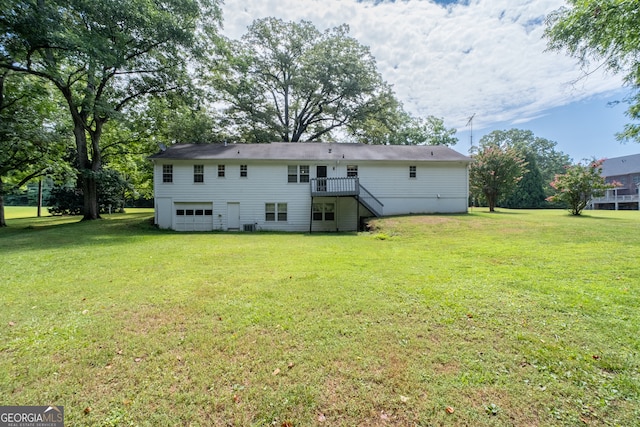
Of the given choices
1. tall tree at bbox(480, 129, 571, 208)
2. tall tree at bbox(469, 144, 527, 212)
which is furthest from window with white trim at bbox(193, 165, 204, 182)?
tall tree at bbox(480, 129, 571, 208)

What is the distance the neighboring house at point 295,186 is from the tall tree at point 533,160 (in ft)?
115

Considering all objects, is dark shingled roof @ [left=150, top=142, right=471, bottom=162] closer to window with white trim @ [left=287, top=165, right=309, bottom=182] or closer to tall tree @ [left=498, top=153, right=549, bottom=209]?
window with white trim @ [left=287, top=165, right=309, bottom=182]

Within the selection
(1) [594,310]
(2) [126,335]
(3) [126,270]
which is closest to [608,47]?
Answer: (1) [594,310]

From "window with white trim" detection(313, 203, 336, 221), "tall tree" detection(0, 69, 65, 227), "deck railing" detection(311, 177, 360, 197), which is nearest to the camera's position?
"tall tree" detection(0, 69, 65, 227)

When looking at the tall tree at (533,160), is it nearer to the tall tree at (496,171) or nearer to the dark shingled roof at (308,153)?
the tall tree at (496,171)

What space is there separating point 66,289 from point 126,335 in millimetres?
2890

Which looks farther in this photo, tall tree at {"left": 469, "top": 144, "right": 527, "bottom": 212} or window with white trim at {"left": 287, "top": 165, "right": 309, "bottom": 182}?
tall tree at {"left": 469, "top": 144, "right": 527, "bottom": 212}

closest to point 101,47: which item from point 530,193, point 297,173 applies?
point 297,173

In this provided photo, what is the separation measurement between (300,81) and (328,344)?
28396mm

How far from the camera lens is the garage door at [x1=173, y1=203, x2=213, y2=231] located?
1727 centimetres

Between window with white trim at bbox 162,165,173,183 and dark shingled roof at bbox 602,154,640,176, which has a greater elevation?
dark shingled roof at bbox 602,154,640,176

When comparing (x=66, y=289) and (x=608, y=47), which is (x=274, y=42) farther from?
(x=66, y=289)

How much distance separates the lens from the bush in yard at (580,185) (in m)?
18.5

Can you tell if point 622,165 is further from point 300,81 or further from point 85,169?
point 85,169
